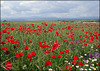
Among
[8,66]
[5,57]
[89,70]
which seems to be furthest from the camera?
[5,57]

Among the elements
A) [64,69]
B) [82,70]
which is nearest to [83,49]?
[82,70]

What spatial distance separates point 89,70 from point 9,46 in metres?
2.14

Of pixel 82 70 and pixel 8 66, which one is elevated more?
pixel 8 66

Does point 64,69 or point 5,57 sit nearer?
point 64,69

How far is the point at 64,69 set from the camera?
74.4 inches

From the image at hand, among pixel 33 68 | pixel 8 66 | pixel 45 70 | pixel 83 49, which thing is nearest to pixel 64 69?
pixel 45 70

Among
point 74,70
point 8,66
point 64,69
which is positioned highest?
point 8,66

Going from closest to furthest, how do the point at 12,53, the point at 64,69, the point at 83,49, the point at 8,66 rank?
the point at 8,66 < the point at 64,69 < the point at 12,53 < the point at 83,49

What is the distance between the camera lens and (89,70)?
220 centimetres

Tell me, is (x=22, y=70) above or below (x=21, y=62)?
below

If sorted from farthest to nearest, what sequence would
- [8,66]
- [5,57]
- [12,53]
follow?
[12,53], [5,57], [8,66]

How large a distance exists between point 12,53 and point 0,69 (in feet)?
2.17

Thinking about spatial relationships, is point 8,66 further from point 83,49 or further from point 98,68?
point 83,49

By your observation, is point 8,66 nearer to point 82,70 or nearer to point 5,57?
point 5,57
